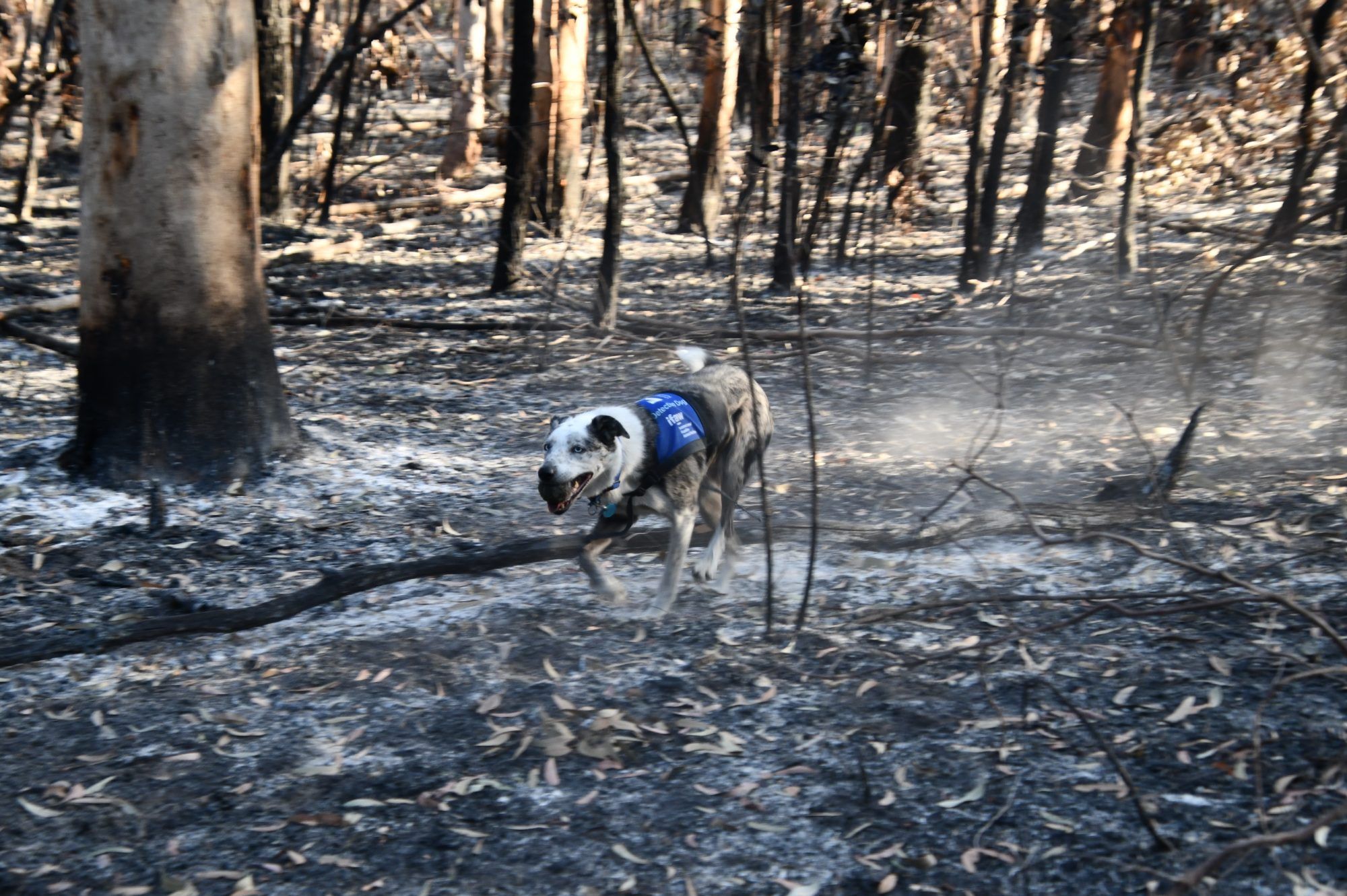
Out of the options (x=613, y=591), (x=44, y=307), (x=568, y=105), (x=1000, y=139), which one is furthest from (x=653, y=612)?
(x=568, y=105)

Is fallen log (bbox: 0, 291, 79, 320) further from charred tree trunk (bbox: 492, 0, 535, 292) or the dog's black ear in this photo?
the dog's black ear

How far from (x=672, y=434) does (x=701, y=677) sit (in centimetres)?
130

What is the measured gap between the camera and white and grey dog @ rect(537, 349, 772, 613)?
5840 millimetres

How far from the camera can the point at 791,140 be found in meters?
12.0

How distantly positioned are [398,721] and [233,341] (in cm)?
383

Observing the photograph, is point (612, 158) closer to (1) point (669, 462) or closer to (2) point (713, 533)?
(2) point (713, 533)

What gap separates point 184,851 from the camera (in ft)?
14.1

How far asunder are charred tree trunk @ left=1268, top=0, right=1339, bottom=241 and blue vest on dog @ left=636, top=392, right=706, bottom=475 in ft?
16.1

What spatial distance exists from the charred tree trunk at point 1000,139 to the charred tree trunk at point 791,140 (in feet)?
6.68

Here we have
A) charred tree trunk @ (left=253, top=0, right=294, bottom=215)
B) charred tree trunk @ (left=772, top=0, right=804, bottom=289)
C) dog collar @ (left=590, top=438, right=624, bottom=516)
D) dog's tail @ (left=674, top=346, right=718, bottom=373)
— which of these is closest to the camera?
dog collar @ (left=590, top=438, right=624, bottom=516)

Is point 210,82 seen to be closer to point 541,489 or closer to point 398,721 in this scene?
point 541,489

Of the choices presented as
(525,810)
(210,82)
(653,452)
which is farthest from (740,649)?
(210,82)

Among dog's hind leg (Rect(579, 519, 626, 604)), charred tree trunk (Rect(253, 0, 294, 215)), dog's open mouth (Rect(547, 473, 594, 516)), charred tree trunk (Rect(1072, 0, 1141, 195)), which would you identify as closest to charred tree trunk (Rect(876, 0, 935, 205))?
charred tree trunk (Rect(1072, 0, 1141, 195))

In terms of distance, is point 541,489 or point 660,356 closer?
point 541,489
